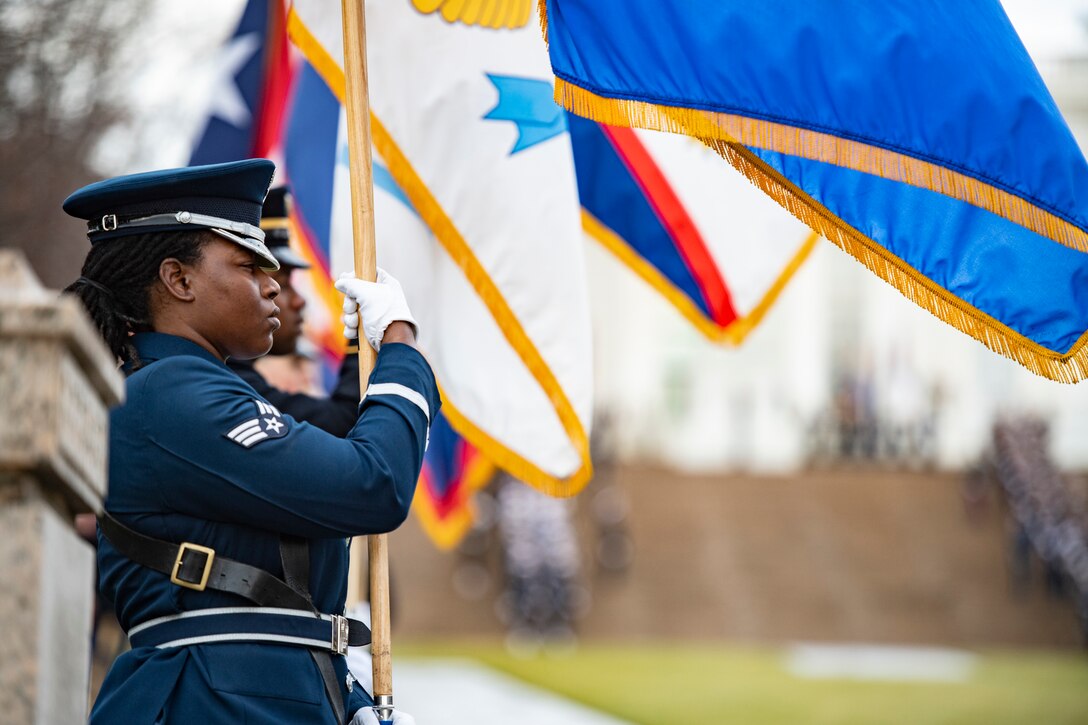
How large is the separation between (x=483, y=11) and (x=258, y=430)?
2.57m

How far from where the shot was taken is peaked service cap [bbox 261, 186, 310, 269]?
4.49 m

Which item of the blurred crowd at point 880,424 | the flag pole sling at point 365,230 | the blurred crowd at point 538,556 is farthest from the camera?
the blurred crowd at point 880,424

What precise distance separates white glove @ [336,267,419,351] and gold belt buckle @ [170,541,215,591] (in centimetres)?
57

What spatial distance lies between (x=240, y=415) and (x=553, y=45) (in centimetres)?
154

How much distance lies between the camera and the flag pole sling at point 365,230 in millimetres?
3072

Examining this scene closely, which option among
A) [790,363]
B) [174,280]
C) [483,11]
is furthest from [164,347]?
[790,363]

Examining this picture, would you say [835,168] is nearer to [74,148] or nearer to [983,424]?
[74,148]

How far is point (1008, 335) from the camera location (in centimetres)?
397

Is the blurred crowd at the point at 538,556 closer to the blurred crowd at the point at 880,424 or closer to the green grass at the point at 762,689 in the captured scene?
the green grass at the point at 762,689

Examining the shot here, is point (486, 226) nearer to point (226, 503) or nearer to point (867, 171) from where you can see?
point (867, 171)

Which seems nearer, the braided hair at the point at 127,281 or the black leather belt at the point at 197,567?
the black leather belt at the point at 197,567

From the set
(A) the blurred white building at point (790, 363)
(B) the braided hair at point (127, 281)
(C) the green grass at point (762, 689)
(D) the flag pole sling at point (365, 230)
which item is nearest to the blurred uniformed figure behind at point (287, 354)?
(D) the flag pole sling at point (365, 230)

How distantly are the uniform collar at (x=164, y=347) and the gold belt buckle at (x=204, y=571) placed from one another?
349 mm

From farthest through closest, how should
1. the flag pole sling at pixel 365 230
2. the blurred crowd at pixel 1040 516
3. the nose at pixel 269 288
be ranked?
the blurred crowd at pixel 1040 516 < the flag pole sling at pixel 365 230 < the nose at pixel 269 288
